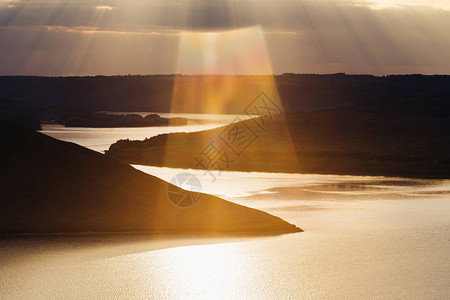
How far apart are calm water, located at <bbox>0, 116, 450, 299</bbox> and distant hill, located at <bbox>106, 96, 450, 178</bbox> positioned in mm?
18646

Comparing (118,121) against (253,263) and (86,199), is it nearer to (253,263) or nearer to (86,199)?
(86,199)

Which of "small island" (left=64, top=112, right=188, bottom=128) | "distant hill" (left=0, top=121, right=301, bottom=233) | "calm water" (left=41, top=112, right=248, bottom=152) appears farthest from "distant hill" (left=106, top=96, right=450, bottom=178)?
"small island" (left=64, top=112, right=188, bottom=128)

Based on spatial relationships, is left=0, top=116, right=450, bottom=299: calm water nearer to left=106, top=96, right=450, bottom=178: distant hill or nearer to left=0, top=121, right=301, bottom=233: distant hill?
left=0, top=121, right=301, bottom=233: distant hill

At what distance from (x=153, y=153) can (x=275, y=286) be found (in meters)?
34.7

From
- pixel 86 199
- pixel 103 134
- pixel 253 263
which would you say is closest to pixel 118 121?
pixel 103 134

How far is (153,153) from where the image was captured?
47.9m

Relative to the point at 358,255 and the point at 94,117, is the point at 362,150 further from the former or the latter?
the point at 94,117

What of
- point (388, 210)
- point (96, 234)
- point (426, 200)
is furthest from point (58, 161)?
point (426, 200)

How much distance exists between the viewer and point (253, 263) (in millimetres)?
15484

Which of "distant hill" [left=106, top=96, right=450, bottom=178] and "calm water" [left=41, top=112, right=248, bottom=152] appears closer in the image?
"distant hill" [left=106, top=96, right=450, bottom=178]

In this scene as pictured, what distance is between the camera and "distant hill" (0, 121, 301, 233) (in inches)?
696

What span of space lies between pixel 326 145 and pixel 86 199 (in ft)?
102

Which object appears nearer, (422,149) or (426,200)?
(426,200)

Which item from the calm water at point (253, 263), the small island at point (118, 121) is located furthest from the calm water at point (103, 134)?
the calm water at point (253, 263)
